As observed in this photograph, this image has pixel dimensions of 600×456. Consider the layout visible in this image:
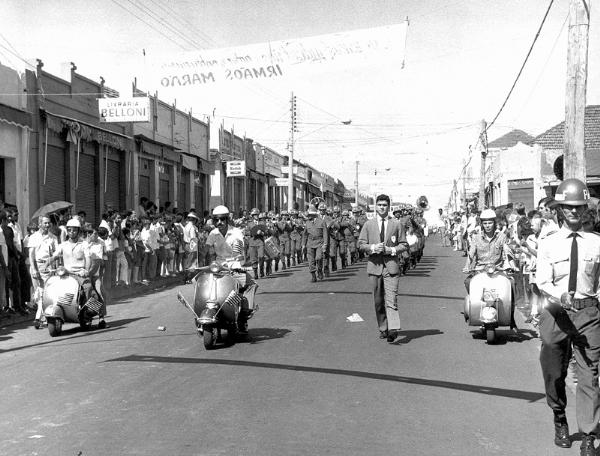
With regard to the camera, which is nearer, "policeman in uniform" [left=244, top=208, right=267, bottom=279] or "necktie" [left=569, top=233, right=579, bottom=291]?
"necktie" [left=569, top=233, right=579, bottom=291]

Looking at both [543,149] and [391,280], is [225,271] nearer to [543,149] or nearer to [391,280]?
[391,280]

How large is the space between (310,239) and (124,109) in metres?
7.34

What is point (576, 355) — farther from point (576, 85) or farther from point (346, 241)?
point (346, 241)

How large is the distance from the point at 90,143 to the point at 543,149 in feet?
93.4

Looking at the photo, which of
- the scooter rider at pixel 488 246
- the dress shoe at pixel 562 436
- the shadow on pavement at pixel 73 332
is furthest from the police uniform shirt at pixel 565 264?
the shadow on pavement at pixel 73 332

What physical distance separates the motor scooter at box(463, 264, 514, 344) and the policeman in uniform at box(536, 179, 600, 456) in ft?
13.8

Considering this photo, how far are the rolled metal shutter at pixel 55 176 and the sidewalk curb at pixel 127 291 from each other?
4466mm

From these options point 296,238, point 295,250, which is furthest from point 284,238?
point 295,250

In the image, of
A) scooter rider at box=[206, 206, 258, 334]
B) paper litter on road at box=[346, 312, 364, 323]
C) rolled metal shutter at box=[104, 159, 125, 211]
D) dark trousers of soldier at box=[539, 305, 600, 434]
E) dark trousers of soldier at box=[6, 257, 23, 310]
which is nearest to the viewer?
dark trousers of soldier at box=[539, 305, 600, 434]

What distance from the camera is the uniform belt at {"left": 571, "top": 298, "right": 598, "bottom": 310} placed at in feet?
16.9

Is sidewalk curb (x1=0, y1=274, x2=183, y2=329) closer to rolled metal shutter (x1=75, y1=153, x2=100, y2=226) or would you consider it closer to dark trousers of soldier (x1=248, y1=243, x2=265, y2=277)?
dark trousers of soldier (x1=248, y1=243, x2=265, y2=277)

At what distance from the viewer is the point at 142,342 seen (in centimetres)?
994

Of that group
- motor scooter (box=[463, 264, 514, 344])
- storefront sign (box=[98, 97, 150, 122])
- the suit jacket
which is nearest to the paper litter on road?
the suit jacket

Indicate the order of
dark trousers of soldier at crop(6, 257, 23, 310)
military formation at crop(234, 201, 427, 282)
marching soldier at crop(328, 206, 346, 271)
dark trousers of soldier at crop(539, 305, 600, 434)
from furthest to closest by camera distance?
1. marching soldier at crop(328, 206, 346, 271)
2. military formation at crop(234, 201, 427, 282)
3. dark trousers of soldier at crop(6, 257, 23, 310)
4. dark trousers of soldier at crop(539, 305, 600, 434)
